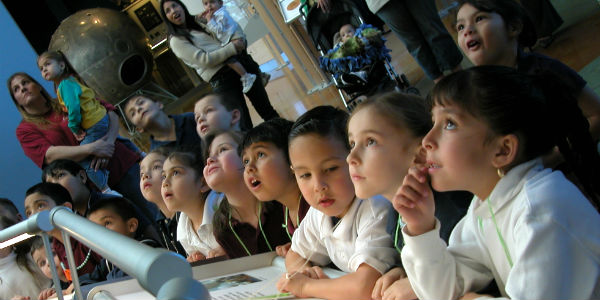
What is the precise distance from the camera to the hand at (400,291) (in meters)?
0.99

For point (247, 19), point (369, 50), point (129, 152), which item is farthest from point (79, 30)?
point (369, 50)

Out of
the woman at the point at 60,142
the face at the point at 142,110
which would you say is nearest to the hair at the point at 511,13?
the face at the point at 142,110

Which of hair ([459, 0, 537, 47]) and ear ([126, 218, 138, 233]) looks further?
ear ([126, 218, 138, 233])

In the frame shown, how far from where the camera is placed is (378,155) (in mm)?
1133

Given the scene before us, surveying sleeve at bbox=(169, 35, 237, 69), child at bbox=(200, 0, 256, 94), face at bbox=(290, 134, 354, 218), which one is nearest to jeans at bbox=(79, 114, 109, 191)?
sleeve at bbox=(169, 35, 237, 69)

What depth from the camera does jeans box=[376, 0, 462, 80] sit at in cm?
202

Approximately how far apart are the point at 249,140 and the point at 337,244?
0.51m

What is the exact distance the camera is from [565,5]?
194cm

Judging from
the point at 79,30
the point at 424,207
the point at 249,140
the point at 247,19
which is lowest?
the point at 424,207

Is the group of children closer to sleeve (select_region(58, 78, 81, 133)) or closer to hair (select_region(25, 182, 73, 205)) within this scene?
hair (select_region(25, 182, 73, 205))

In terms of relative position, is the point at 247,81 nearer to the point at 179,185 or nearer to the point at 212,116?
the point at 212,116

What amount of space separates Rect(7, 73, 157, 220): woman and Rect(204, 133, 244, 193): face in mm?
1479

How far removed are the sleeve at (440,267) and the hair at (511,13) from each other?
2.54 ft

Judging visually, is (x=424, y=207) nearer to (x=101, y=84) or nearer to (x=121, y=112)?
(x=121, y=112)
